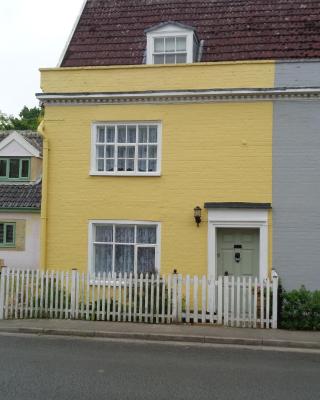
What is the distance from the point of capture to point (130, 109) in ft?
47.8

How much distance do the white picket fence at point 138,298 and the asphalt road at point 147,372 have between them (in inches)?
71.9

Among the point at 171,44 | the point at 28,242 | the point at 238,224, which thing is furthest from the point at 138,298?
the point at 28,242

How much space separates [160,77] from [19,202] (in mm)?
9802

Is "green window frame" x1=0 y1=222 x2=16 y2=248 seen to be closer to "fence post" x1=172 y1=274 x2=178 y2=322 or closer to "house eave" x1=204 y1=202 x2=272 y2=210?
"house eave" x1=204 y1=202 x2=272 y2=210

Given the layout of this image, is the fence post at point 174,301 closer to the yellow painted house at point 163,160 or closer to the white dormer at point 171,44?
the yellow painted house at point 163,160

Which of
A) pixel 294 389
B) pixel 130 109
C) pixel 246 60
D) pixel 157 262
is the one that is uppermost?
pixel 246 60

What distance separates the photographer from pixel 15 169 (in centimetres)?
2297

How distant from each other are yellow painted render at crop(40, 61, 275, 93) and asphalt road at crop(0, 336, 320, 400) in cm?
698

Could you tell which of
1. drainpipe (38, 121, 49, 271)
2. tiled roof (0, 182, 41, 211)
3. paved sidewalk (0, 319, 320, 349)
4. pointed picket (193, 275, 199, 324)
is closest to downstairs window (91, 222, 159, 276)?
drainpipe (38, 121, 49, 271)

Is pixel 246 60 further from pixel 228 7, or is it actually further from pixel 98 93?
pixel 98 93

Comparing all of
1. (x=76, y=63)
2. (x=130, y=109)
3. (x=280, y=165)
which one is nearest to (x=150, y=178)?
(x=130, y=109)

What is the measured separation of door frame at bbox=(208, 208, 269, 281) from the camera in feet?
44.7

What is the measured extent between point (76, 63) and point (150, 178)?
4313 mm

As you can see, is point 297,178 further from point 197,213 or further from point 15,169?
point 15,169
